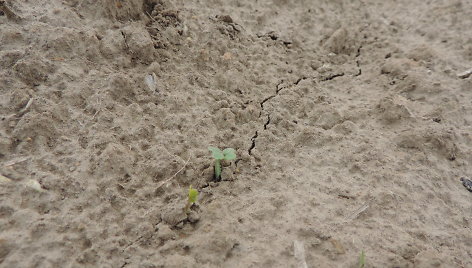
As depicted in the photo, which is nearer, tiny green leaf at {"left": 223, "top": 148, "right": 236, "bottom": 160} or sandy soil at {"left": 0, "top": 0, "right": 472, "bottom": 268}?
sandy soil at {"left": 0, "top": 0, "right": 472, "bottom": 268}

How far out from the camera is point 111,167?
167 cm

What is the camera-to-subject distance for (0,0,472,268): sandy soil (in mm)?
1496

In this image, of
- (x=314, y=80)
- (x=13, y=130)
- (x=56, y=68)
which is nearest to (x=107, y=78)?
(x=56, y=68)

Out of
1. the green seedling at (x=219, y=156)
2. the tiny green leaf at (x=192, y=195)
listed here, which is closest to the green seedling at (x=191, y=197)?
the tiny green leaf at (x=192, y=195)

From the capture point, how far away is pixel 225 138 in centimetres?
201

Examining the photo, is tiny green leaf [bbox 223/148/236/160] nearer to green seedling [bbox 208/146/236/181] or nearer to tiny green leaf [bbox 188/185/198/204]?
green seedling [bbox 208/146/236/181]

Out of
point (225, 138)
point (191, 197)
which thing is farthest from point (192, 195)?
point (225, 138)

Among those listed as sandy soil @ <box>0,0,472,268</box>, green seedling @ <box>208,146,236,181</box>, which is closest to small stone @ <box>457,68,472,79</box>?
sandy soil @ <box>0,0,472,268</box>

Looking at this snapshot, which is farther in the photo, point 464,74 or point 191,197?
point 464,74

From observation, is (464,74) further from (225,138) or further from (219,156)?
(219,156)

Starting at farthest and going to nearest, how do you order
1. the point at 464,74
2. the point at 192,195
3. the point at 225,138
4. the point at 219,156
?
the point at 464,74 → the point at 225,138 → the point at 219,156 → the point at 192,195

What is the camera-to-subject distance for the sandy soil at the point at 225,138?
150cm

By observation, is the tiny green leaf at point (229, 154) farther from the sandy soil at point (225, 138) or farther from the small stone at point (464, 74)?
the small stone at point (464, 74)

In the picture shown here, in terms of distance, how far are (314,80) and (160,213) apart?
1.48 m
